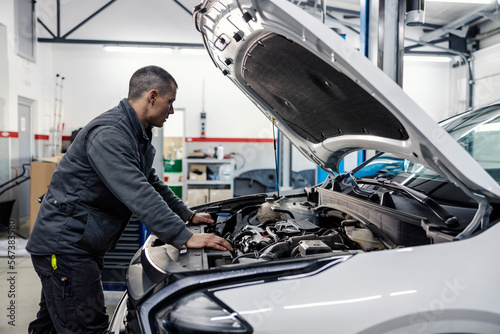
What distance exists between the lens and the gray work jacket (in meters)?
1.38

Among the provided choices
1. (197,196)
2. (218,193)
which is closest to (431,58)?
(218,193)

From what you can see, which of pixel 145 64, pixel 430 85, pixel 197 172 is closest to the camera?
pixel 197 172

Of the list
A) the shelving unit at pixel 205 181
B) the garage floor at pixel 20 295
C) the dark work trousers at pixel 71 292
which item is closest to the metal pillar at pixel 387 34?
the dark work trousers at pixel 71 292

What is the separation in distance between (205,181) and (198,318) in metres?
5.93

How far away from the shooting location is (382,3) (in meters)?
3.37

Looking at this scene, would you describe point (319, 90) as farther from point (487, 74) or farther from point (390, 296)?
point (487, 74)

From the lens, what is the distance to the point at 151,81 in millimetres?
1591

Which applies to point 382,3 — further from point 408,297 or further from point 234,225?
point 408,297

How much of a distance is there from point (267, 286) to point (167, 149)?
7228 millimetres

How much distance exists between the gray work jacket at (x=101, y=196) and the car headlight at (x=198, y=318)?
0.41 meters

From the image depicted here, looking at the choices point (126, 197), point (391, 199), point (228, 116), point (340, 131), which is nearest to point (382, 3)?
point (340, 131)

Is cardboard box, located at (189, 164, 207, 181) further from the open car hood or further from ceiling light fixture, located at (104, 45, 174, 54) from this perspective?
the open car hood

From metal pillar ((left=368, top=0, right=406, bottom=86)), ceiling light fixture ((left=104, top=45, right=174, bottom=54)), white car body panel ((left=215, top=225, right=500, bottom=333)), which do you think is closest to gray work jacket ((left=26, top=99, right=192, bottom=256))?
white car body panel ((left=215, top=225, right=500, bottom=333))

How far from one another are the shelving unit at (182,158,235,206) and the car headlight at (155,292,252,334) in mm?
5759
